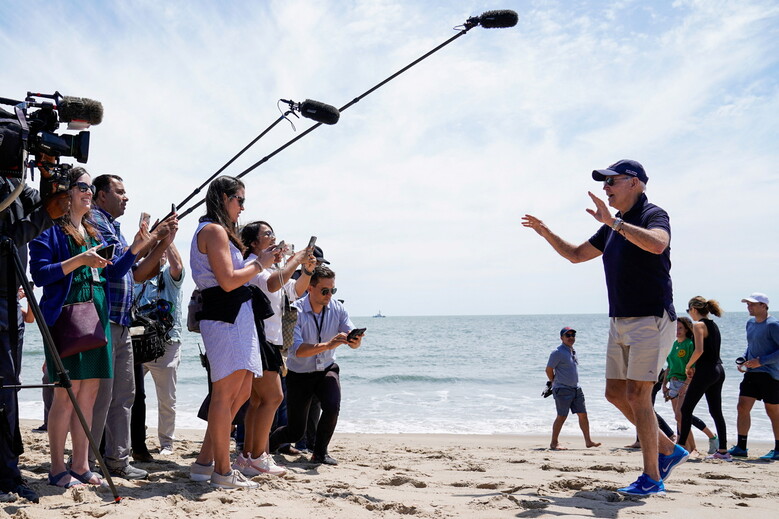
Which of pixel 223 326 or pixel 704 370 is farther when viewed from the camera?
pixel 704 370

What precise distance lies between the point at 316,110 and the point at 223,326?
1586 millimetres

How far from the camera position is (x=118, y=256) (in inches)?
155

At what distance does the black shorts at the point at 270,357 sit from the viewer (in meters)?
4.25

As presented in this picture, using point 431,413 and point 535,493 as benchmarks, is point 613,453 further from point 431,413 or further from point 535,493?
point 431,413

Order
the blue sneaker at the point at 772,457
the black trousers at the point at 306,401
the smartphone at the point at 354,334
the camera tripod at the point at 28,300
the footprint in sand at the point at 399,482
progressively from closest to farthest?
the camera tripod at the point at 28,300, the footprint in sand at the point at 399,482, the smartphone at the point at 354,334, the black trousers at the point at 306,401, the blue sneaker at the point at 772,457

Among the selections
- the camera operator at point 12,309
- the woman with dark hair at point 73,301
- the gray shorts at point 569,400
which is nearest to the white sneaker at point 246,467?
the woman with dark hair at point 73,301

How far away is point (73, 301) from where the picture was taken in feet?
11.1

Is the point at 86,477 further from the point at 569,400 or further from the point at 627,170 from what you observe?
the point at 569,400

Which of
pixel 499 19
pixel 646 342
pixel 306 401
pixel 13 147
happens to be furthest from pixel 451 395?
pixel 13 147

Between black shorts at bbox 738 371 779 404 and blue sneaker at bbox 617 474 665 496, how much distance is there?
149 inches

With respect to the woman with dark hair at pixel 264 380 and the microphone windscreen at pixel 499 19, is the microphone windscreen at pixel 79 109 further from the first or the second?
the microphone windscreen at pixel 499 19

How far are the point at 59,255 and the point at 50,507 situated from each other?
1312 millimetres

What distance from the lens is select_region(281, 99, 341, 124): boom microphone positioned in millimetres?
4191

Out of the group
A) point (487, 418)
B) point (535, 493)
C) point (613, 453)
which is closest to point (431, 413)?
point (487, 418)
